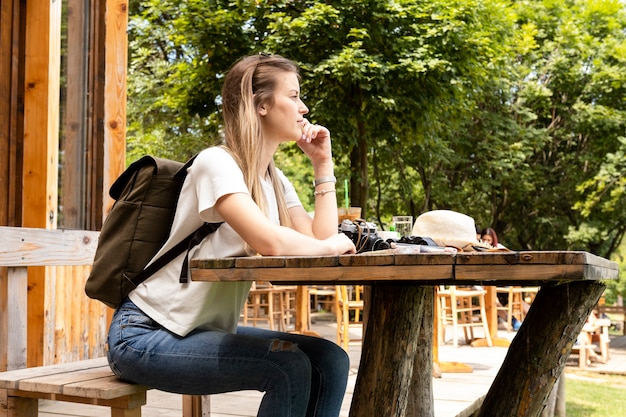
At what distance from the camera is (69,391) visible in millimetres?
2115

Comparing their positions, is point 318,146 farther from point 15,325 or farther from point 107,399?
point 15,325

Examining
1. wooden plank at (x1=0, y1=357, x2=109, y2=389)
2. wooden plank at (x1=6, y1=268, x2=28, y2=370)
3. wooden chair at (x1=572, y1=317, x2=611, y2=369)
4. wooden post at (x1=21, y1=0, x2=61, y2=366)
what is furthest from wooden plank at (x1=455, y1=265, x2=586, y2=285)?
wooden chair at (x1=572, y1=317, x2=611, y2=369)

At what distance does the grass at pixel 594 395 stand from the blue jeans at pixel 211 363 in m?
9.00

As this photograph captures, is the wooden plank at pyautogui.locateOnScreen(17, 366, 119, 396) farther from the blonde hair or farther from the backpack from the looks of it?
the blonde hair

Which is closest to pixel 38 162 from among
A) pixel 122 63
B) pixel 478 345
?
pixel 122 63

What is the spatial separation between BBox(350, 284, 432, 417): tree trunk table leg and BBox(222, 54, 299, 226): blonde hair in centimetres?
47

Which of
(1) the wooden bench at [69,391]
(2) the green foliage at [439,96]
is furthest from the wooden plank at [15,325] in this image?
(2) the green foliage at [439,96]

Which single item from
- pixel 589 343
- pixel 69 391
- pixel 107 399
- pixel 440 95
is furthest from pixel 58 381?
pixel 589 343

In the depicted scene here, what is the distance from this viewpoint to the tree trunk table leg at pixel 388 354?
2.25 metres

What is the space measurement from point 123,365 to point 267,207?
26.2 inches

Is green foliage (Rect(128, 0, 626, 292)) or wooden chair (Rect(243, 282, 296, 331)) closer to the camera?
wooden chair (Rect(243, 282, 296, 331))

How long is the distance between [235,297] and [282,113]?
2.07 feet

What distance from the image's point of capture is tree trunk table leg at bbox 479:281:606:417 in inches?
87.4

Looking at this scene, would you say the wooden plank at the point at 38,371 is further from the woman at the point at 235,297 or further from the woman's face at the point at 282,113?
the woman's face at the point at 282,113
